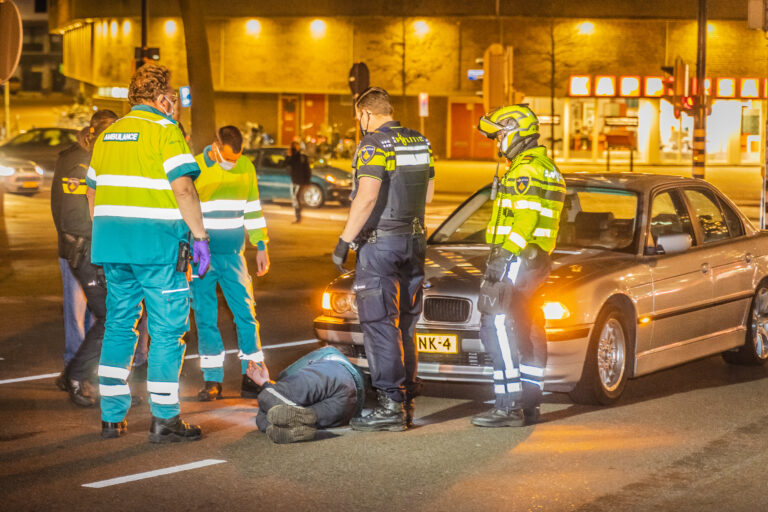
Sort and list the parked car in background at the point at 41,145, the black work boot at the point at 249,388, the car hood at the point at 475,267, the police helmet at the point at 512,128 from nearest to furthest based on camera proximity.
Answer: the police helmet at the point at 512,128 → the car hood at the point at 475,267 → the black work boot at the point at 249,388 → the parked car in background at the point at 41,145

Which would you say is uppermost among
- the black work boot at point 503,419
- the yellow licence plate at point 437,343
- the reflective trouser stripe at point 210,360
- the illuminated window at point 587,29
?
the illuminated window at point 587,29

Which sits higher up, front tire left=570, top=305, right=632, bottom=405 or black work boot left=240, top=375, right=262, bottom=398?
front tire left=570, top=305, right=632, bottom=405

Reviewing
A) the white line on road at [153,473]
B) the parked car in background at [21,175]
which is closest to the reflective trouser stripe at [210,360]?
the white line on road at [153,473]

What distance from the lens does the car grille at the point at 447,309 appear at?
7930 mm

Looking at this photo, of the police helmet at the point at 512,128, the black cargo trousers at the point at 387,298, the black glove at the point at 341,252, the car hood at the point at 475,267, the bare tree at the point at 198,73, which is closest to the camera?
the black glove at the point at 341,252

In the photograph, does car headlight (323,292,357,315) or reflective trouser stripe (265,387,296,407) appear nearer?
reflective trouser stripe (265,387,296,407)

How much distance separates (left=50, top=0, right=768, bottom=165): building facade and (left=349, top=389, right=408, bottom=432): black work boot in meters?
45.5

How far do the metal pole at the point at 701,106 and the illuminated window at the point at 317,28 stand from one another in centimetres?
3133

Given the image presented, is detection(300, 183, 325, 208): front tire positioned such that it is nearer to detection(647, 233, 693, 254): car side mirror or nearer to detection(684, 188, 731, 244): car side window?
detection(684, 188, 731, 244): car side window

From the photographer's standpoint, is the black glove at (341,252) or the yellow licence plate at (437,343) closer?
the black glove at (341,252)

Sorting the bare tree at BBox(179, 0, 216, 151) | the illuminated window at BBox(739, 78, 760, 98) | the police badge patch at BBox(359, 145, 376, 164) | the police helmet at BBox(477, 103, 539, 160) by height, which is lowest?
the police badge patch at BBox(359, 145, 376, 164)

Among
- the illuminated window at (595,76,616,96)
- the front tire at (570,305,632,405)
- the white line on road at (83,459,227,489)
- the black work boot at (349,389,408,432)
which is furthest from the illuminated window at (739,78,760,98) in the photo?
the white line on road at (83,459,227,489)

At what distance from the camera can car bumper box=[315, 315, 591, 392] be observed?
7746 mm

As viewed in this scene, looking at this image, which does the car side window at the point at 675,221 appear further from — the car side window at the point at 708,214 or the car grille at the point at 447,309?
the car grille at the point at 447,309
